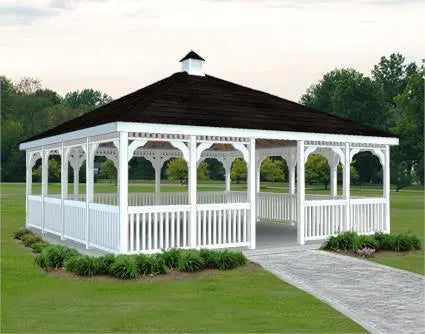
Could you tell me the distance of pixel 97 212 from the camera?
47.6 ft

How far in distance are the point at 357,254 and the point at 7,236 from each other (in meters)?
12.3

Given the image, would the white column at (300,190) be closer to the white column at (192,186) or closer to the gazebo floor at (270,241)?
the gazebo floor at (270,241)

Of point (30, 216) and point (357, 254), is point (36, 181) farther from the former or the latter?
point (357, 254)

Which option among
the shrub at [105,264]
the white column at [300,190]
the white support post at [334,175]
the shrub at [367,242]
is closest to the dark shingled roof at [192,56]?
the white column at [300,190]

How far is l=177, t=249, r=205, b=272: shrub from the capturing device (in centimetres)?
1186

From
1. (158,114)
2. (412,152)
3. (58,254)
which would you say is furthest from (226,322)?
(412,152)

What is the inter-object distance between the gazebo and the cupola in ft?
0.12

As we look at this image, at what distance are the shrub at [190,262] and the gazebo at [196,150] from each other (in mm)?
1272

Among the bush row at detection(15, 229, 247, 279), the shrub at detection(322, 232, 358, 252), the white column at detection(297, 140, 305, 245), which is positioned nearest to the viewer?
the bush row at detection(15, 229, 247, 279)

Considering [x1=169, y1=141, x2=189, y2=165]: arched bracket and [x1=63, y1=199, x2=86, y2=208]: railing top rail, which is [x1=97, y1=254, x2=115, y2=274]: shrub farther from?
[x1=63, y1=199, x2=86, y2=208]: railing top rail

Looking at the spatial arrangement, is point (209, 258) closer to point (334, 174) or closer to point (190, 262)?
point (190, 262)

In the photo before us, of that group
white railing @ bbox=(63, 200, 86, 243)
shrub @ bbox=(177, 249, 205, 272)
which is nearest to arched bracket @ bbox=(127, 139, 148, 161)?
shrub @ bbox=(177, 249, 205, 272)

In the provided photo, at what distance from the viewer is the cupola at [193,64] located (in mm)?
18391

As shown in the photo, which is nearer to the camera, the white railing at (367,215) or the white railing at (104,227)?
the white railing at (104,227)
